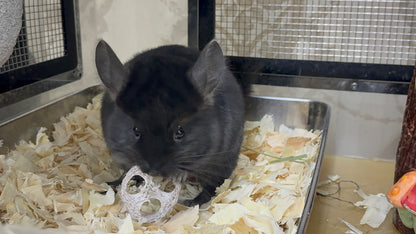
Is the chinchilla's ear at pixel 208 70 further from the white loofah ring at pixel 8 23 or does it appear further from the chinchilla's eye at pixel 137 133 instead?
the white loofah ring at pixel 8 23

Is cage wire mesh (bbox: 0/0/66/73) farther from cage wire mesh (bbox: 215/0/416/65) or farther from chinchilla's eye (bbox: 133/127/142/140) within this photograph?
chinchilla's eye (bbox: 133/127/142/140)

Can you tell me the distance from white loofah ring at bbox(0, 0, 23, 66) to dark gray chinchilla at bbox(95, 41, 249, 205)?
24 cm

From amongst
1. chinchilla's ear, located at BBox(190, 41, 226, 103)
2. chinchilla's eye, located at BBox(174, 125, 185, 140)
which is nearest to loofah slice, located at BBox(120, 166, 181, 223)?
chinchilla's eye, located at BBox(174, 125, 185, 140)

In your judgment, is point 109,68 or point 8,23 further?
point 109,68

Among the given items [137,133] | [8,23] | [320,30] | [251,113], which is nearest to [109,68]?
[137,133]

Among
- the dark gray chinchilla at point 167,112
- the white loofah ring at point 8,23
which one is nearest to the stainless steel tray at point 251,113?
the dark gray chinchilla at point 167,112

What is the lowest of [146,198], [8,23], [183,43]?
[146,198]

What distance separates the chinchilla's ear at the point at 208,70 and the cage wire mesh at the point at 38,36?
935mm

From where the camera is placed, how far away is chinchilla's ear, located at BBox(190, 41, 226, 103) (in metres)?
1.29

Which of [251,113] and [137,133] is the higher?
[137,133]

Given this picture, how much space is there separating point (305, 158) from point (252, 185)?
317 mm

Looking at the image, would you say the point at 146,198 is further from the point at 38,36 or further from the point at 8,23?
the point at 38,36

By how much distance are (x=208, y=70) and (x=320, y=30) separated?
0.92 metres

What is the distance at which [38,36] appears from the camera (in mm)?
1985
